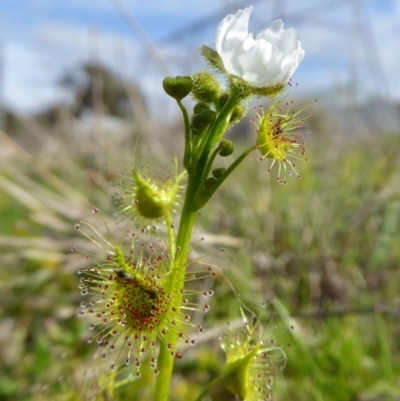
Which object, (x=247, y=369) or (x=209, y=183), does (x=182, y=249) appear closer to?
(x=209, y=183)

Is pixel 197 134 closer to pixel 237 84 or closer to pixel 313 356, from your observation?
pixel 237 84

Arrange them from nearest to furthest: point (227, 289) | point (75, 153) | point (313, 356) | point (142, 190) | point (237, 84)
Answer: point (237, 84)
point (142, 190)
point (313, 356)
point (227, 289)
point (75, 153)

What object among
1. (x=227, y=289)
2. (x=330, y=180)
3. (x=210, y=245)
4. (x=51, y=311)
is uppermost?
(x=330, y=180)

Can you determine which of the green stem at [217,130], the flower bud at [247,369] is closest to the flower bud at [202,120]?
the green stem at [217,130]

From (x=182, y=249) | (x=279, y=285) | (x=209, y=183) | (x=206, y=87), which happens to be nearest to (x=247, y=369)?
(x=182, y=249)

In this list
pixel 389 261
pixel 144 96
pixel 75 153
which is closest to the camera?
pixel 389 261

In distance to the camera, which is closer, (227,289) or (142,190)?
(142,190)

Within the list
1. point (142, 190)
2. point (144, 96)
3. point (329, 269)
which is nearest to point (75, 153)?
point (144, 96)
